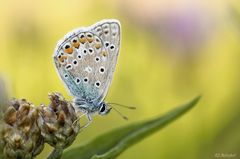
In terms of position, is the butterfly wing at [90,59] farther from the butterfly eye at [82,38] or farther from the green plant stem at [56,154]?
the green plant stem at [56,154]

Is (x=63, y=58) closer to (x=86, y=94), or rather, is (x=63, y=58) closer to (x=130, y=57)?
(x=86, y=94)

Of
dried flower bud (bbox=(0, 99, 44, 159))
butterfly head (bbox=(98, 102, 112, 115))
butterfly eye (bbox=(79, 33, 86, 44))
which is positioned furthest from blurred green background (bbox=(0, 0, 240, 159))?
dried flower bud (bbox=(0, 99, 44, 159))

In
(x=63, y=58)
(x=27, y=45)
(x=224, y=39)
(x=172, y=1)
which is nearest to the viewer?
(x=63, y=58)

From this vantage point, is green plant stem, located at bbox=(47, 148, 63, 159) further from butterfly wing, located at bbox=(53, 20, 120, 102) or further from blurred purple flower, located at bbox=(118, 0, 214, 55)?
blurred purple flower, located at bbox=(118, 0, 214, 55)

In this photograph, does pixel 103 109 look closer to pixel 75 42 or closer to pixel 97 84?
pixel 97 84

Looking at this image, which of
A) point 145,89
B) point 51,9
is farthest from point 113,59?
point 51,9
